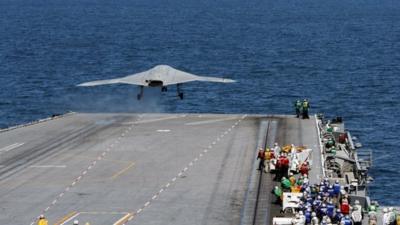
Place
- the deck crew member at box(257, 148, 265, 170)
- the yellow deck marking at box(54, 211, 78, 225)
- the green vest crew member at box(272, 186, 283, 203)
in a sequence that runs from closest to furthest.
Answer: the yellow deck marking at box(54, 211, 78, 225) → the green vest crew member at box(272, 186, 283, 203) → the deck crew member at box(257, 148, 265, 170)

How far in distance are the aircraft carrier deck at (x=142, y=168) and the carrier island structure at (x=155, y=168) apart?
0.23ft

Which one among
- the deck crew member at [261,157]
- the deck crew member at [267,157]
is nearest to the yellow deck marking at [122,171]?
the deck crew member at [261,157]

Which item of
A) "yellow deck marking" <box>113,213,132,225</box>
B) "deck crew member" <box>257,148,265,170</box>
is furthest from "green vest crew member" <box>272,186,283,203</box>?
"deck crew member" <box>257,148,265,170</box>

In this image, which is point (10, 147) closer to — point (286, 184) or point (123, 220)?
Answer: point (123, 220)

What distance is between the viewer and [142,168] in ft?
246

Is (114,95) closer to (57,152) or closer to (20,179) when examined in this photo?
(57,152)

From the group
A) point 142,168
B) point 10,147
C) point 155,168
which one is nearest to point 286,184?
point 155,168

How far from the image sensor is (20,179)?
71.2 m

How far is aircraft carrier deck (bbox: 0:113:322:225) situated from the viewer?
200ft

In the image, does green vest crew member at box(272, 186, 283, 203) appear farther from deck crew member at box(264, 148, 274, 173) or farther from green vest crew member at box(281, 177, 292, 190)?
deck crew member at box(264, 148, 274, 173)

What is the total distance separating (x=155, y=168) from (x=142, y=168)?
996 mm

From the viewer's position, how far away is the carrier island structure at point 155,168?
61156 mm

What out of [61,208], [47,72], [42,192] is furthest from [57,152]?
[47,72]

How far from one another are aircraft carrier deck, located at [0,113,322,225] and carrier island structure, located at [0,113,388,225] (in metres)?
0.07
